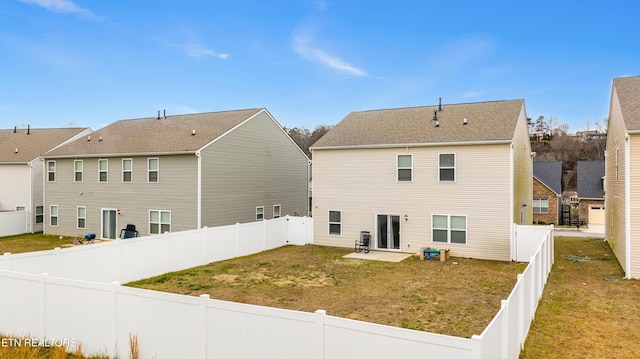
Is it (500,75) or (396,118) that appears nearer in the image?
(396,118)

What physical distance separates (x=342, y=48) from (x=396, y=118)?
27.5 ft

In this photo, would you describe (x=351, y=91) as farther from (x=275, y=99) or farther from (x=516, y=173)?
(x=516, y=173)

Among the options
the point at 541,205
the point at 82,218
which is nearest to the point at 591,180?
the point at 541,205

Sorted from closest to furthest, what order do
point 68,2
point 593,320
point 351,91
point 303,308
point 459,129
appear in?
point 593,320 → point 303,308 → point 459,129 → point 68,2 → point 351,91

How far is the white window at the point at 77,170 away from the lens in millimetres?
22406

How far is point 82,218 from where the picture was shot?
22203mm

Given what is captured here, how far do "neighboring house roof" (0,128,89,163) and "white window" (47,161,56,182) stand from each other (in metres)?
2.42

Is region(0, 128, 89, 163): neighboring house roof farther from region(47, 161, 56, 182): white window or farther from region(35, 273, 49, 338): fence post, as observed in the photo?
region(35, 273, 49, 338): fence post

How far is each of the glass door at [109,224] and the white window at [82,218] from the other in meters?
1.51

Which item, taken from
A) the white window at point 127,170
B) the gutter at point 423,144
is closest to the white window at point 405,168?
the gutter at point 423,144

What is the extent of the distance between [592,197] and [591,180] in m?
1.80

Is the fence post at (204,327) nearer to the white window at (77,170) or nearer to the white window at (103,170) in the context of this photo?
the white window at (103,170)

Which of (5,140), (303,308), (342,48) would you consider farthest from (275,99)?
(303,308)

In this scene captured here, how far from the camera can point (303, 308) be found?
940 centimetres
